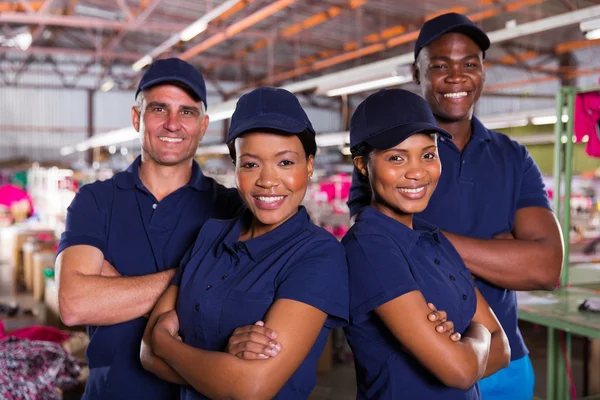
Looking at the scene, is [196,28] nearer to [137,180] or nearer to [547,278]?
[137,180]

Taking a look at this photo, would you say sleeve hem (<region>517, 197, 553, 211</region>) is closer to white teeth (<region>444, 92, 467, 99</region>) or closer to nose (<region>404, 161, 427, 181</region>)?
white teeth (<region>444, 92, 467, 99</region>)

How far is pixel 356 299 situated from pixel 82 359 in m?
2.71

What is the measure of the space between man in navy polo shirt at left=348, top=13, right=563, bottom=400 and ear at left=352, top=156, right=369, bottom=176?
172 millimetres

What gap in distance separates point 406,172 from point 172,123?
753 mm

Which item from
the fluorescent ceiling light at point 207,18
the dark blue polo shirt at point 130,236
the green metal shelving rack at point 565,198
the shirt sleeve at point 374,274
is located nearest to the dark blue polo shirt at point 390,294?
the shirt sleeve at point 374,274

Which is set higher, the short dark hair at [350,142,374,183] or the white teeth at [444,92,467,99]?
the white teeth at [444,92,467,99]

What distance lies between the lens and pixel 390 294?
4.48 feet

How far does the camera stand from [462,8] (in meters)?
10.3

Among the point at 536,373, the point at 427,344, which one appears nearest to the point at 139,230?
the point at 427,344

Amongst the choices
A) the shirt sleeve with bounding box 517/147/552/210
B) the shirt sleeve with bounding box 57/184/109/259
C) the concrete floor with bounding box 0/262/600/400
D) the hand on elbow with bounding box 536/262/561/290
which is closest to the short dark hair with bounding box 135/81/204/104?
the shirt sleeve with bounding box 57/184/109/259

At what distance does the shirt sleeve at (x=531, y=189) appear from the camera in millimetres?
1883

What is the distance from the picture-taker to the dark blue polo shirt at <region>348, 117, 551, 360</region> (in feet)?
5.94

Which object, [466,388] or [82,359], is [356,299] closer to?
[466,388]

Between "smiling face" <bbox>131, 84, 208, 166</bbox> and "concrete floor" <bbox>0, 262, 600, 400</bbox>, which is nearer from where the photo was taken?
"smiling face" <bbox>131, 84, 208, 166</bbox>
